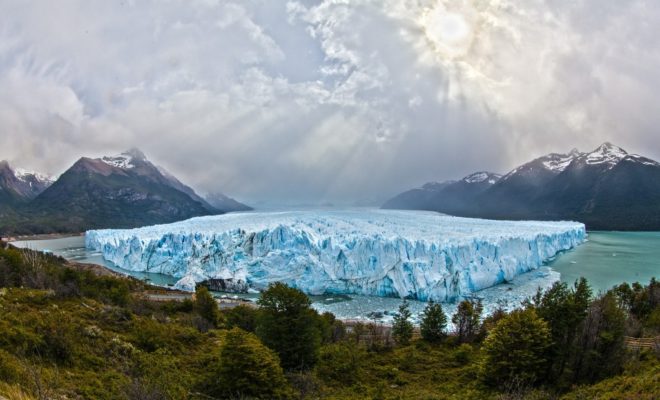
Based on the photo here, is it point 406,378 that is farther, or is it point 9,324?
point 406,378

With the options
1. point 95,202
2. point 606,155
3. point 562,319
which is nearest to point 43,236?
point 95,202

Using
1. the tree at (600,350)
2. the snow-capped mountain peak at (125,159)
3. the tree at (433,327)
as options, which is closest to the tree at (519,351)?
the tree at (600,350)

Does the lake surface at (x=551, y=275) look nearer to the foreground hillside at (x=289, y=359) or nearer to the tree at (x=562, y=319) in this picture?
the foreground hillside at (x=289, y=359)

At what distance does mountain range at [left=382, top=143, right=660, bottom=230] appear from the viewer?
332 ft

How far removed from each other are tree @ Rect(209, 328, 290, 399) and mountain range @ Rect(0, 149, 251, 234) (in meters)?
109

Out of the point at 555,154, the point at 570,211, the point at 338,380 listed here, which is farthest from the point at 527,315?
the point at 555,154

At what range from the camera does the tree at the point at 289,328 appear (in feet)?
40.8

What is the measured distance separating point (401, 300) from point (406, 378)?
60.6 feet

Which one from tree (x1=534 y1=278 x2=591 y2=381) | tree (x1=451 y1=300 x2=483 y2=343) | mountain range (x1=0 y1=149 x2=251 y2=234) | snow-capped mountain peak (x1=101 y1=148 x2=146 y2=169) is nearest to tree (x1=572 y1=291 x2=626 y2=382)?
tree (x1=534 y1=278 x2=591 y2=381)

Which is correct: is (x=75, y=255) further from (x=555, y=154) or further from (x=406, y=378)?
(x=555, y=154)

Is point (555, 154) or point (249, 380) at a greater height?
point (555, 154)

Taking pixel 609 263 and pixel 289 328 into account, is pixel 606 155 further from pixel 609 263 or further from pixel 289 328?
pixel 289 328

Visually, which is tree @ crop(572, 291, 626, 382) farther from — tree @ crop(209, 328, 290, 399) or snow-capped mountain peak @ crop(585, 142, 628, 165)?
snow-capped mountain peak @ crop(585, 142, 628, 165)

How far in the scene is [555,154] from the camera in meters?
170
